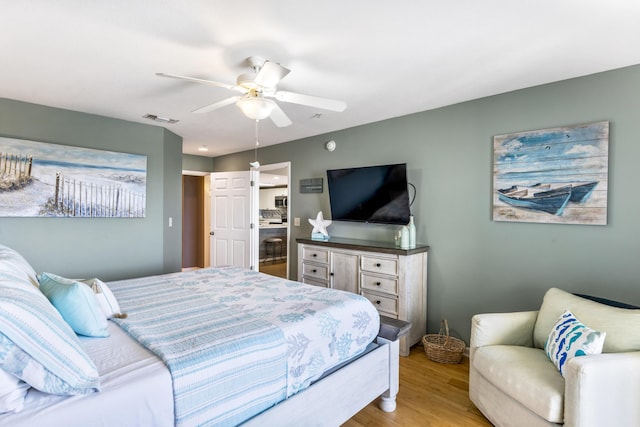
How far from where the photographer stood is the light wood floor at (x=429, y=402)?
2.10 m

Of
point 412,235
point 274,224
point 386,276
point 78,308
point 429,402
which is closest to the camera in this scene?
point 78,308

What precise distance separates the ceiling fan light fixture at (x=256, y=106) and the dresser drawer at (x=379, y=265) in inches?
70.3

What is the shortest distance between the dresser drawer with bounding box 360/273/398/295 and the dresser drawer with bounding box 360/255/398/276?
0.20 feet

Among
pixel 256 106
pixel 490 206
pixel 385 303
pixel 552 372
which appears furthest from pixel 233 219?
pixel 552 372

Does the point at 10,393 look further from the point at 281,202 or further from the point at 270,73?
the point at 281,202

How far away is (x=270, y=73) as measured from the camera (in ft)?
6.31

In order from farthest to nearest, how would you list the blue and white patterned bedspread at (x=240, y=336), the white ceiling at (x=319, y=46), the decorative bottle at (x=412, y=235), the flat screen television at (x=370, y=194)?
the flat screen television at (x=370, y=194)
the decorative bottle at (x=412, y=235)
the white ceiling at (x=319, y=46)
the blue and white patterned bedspread at (x=240, y=336)

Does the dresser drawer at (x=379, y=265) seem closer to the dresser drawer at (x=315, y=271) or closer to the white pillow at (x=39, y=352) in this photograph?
the dresser drawer at (x=315, y=271)

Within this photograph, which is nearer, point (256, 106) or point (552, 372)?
point (552, 372)

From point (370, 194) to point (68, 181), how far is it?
3192 millimetres

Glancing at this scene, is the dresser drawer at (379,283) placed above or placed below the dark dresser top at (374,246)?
below

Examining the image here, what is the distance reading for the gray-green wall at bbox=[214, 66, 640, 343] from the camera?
7.63 feet

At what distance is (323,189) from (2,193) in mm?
3304

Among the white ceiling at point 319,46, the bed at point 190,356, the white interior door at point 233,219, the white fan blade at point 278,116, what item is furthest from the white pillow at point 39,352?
the white interior door at point 233,219
